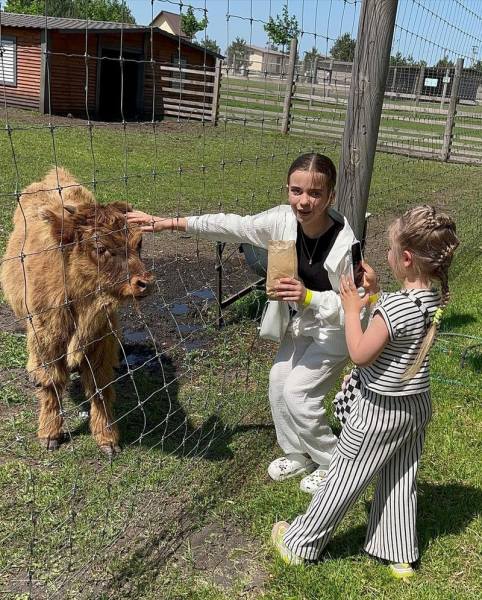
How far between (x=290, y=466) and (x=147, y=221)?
1618mm

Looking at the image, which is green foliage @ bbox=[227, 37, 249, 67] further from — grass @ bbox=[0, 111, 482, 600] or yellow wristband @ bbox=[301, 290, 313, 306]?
yellow wristband @ bbox=[301, 290, 313, 306]

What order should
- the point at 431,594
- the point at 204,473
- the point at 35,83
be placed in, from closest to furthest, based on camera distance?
1. the point at 431,594
2. the point at 204,473
3. the point at 35,83

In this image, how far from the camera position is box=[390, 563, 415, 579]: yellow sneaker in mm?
2912

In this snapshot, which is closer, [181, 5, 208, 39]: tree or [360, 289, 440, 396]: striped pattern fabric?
[360, 289, 440, 396]: striped pattern fabric

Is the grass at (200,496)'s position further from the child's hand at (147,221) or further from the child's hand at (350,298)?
the child's hand at (350,298)

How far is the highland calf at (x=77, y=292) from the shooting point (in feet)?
11.7

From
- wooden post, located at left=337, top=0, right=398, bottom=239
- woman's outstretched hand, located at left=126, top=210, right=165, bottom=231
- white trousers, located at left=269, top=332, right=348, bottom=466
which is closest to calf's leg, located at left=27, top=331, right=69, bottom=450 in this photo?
woman's outstretched hand, located at left=126, top=210, right=165, bottom=231

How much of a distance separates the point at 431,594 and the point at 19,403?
9.39ft

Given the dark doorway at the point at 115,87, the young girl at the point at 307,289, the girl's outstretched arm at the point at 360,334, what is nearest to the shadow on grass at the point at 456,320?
the young girl at the point at 307,289

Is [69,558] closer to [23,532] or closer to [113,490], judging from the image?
[23,532]

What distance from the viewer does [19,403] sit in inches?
170

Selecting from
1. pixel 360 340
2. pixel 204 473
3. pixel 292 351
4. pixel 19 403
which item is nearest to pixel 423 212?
pixel 360 340

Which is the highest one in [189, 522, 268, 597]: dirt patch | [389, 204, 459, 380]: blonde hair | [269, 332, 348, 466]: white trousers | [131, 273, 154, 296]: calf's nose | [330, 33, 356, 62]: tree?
[330, 33, 356, 62]: tree

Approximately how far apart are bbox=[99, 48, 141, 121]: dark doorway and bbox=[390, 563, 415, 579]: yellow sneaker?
22212 mm
